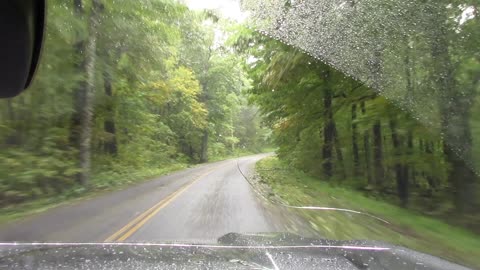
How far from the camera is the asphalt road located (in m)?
6.82

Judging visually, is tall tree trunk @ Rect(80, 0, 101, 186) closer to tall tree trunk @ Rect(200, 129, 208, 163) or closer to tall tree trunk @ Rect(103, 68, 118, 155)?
tall tree trunk @ Rect(103, 68, 118, 155)

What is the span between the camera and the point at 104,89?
1538 cm

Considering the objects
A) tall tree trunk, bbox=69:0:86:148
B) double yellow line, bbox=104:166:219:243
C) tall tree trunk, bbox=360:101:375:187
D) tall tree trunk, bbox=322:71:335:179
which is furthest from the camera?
tall tree trunk, bbox=322:71:335:179

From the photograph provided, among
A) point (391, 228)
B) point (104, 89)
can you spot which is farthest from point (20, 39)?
point (104, 89)

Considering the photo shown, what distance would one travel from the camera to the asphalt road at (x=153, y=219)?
22.4ft

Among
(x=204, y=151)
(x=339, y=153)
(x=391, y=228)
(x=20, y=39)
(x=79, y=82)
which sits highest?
(x=79, y=82)

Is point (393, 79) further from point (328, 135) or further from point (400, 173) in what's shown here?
point (328, 135)

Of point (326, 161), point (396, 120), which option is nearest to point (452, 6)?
point (396, 120)

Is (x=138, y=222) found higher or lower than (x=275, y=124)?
lower

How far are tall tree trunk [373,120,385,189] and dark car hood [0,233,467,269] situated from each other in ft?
31.3

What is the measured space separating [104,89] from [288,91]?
6885 mm

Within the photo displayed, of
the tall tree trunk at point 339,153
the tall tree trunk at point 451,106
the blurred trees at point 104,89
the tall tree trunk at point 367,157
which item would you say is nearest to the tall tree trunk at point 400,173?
the tall tree trunk at point 367,157

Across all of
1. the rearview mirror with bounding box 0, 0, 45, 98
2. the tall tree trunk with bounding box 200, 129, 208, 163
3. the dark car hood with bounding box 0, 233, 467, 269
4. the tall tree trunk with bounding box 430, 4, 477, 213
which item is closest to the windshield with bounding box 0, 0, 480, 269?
the tall tree trunk with bounding box 430, 4, 477, 213

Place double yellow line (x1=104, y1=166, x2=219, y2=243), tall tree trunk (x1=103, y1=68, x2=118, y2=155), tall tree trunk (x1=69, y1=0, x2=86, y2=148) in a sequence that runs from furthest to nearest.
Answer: tall tree trunk (x1=103, y1=68, x2=118, y2=155)
tall tree trunk (x1=69, y1=0, x2=86, y2=148)
double yellow line (x1=104, y1=166, x2=219, y2=243)
